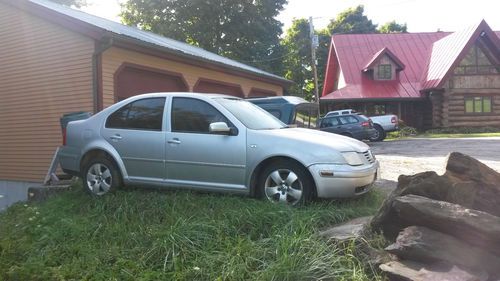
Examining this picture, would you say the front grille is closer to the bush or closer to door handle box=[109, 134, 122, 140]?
door handle box=[109, 134, 122, 140]

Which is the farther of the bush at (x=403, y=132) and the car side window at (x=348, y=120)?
the bush at (x=403, y=132)

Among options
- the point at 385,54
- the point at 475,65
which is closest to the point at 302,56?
the point at 385,54

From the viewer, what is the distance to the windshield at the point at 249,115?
6.55 m

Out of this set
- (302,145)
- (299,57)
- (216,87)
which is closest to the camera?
(302,145)

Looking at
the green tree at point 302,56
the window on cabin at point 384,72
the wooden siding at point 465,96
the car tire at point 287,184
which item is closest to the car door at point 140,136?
the car tire at point 287,184

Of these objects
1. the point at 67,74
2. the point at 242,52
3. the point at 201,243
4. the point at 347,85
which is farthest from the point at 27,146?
the point at 242,52

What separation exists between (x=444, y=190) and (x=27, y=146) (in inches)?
431

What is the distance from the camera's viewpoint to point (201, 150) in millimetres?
6426

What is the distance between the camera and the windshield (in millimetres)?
6554

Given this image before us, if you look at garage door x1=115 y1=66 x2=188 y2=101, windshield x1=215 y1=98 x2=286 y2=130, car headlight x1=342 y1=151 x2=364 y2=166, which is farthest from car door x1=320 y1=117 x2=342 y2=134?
car headlight x1=342 y1=151 x2=364 y2=166

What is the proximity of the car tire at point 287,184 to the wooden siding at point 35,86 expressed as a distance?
6.57m

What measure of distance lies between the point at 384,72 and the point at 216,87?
835 inches

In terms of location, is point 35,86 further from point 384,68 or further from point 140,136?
point 384,68

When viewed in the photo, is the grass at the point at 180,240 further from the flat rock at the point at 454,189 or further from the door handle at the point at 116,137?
the door handle at the point at 116,137
